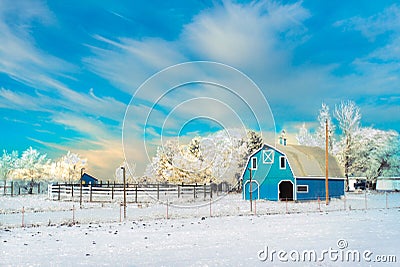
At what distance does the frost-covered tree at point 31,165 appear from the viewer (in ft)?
194

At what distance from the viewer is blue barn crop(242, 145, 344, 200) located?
1335 inches

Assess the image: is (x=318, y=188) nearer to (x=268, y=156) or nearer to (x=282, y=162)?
(x=282, y=162)

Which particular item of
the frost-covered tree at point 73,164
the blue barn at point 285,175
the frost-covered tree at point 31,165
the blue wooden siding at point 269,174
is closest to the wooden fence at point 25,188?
the frost-covered tree at point 31,165

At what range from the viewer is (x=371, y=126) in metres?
55.8

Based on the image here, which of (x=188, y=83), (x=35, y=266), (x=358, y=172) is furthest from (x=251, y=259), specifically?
(x=358, y=172)

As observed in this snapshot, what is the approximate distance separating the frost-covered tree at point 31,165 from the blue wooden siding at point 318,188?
4081 centimetres

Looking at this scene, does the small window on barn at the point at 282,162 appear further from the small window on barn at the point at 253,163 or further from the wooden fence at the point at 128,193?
the wooden fence at the point at 128,193

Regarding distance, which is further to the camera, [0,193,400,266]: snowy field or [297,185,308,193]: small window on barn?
[297,185,308,193]: small window on barn

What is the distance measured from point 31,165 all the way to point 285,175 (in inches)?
1621

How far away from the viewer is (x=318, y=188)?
35.7m

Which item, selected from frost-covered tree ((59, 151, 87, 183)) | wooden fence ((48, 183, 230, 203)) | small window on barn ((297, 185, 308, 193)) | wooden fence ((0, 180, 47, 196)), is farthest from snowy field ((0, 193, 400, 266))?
frost-covered tree ((59, 151, 87, 183))

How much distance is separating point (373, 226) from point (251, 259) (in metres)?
9.24

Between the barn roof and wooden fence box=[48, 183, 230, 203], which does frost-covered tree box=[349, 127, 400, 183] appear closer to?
the barn roof

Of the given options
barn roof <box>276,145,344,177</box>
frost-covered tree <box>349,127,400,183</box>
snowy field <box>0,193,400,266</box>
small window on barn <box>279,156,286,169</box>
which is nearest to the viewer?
snowy field <box>0,193,400,266</box>
